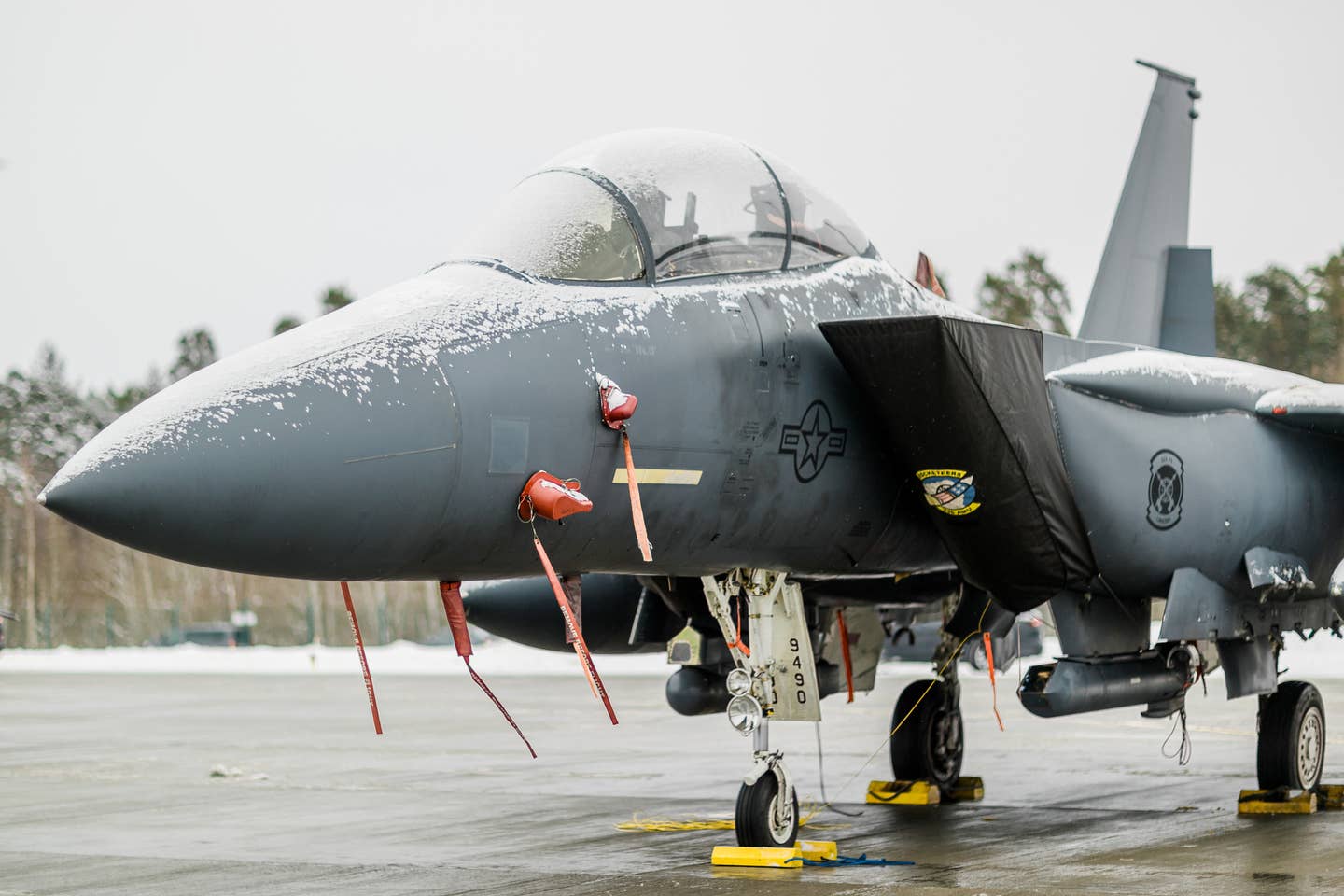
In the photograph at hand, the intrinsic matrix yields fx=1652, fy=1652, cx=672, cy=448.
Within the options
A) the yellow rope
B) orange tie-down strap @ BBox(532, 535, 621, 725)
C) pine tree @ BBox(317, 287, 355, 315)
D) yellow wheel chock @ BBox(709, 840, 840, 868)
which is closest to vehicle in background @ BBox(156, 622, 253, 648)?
pine tree @ BBox(317, 287, 355, 315)

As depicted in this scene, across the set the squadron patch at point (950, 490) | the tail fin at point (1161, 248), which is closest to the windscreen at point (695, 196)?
the squadron patch at point (950, 490)

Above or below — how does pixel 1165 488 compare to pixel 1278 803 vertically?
above

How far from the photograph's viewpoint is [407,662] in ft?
109

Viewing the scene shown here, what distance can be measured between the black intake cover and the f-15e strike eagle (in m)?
0.02

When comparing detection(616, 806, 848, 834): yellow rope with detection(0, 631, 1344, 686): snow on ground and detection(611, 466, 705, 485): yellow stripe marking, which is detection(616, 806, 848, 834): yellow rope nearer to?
detection(611, 466, 705, 485): yellow stripe marking

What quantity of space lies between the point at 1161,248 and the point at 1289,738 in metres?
4.05

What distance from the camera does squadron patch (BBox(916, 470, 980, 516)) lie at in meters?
7.50

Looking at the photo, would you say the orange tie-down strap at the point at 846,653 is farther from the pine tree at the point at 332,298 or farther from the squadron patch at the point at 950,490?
the pine tree at the point at 332,298

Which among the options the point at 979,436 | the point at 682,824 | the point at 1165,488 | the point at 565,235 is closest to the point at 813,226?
the point at 979,436

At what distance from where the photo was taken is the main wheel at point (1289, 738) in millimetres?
9766

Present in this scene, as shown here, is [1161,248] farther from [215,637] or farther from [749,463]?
[215,637]

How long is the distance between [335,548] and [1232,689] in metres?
5.92

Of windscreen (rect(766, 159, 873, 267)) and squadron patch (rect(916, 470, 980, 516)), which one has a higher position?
windscreen (rect(766, 159, 873, 267))

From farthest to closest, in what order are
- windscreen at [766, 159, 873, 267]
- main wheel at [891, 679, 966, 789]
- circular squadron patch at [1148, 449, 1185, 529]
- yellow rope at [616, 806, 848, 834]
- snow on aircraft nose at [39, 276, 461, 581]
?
main wheel at [891, 679, 966, 789], yellow rope at [616, 806, 848, 834], circular squadron patch at [1148, 449, 1185, 529], windscreen at [766, 159, 873, 267], snow on aircraft nose at [39, 276, 461, 581]
